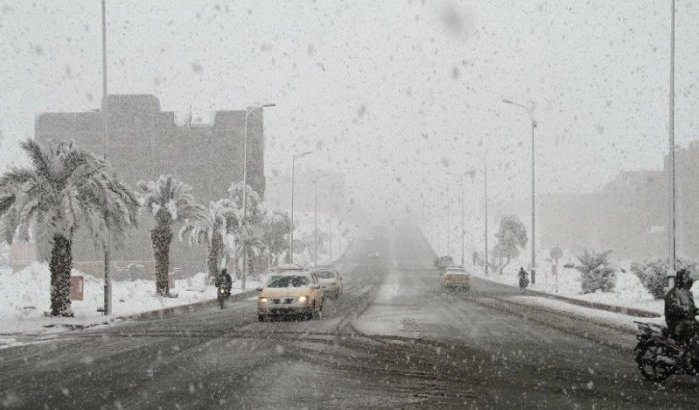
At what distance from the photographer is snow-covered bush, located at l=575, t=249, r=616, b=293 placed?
126 feet

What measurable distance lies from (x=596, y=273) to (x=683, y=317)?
28.0m

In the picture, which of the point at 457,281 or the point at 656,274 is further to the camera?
the point at 457,281

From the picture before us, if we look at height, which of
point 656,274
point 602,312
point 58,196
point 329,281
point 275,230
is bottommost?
point 602,312

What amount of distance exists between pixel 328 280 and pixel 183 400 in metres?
26.4

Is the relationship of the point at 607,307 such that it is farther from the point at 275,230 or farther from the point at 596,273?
the point at 275,230

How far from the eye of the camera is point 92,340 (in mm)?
18719

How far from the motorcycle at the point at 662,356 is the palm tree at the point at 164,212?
27.7 metres

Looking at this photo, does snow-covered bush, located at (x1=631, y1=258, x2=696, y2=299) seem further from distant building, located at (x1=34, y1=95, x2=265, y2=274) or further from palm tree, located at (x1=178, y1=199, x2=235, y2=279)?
distant building, located at (x1=34, y1=95, x2=265, y2=274)

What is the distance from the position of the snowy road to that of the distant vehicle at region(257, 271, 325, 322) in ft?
2.90

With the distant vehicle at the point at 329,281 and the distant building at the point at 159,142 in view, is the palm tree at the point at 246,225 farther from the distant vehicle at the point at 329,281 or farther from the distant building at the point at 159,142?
the distant building at the point at 159,142

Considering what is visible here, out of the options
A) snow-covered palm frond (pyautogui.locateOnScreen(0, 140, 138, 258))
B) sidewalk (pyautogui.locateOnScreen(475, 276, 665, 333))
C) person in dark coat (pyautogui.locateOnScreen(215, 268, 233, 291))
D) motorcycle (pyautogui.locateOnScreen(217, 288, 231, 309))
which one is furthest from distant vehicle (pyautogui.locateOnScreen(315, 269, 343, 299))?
snow-covered palm frond (pyautogui.locateOnScreen(0, 140, 138, 258))

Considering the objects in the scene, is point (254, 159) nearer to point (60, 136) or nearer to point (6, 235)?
point (60, 136)

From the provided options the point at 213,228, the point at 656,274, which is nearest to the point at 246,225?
the point at 213,228

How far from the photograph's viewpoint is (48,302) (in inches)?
1195
